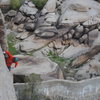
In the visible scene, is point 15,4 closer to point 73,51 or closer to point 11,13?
point 11,13

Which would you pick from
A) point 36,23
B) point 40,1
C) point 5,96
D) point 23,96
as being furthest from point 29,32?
point 5,96

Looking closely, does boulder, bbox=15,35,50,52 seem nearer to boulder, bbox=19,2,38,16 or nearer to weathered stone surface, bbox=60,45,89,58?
weathered stone surface, bbox=60,45,89,58

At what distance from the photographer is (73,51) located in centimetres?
1920

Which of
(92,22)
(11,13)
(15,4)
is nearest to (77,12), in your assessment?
(92,22)

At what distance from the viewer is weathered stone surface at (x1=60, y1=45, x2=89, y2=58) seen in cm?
1884

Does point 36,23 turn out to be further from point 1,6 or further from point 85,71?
point 85,71

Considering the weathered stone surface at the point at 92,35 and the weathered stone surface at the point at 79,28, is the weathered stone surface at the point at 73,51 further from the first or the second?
the weathered stone surface at the point at 79,28

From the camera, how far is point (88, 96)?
39.1 ft

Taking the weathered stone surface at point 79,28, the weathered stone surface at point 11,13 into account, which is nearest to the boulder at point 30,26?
the weathered stone surface at point 11,13

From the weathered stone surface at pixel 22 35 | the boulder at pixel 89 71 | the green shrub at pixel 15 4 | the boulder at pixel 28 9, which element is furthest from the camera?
the green shrub at pixel 15 4

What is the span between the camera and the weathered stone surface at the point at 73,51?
18.8 metres

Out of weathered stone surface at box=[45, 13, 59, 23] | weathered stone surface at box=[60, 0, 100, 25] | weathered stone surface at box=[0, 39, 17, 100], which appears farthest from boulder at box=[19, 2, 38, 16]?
weathered stone surface at box=[0, 39, 17, 100]

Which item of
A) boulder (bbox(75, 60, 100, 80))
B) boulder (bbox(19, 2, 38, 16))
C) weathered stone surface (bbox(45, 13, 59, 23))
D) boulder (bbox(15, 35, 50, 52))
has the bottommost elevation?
boulder (bbox(75, 60, 100, 80))

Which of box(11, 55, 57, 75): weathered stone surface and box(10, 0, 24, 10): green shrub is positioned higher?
box(10, 0, 24, 10): green shrub
